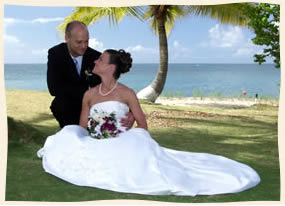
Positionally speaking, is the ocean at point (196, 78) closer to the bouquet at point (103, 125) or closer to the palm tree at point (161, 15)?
the palm tree at point (161, 15)

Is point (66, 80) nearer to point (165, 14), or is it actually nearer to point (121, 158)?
point (121, 158)

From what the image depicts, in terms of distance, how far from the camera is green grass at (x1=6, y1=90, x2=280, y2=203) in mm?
2977

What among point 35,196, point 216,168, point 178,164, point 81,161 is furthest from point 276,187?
point 35,196

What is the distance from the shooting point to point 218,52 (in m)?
4.46

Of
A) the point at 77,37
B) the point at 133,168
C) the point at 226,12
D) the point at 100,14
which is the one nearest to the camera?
the point at 133,168

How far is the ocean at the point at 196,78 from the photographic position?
12.9 ft

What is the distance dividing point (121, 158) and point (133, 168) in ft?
0.36

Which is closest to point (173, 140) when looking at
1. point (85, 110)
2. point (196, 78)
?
point (196, 78)

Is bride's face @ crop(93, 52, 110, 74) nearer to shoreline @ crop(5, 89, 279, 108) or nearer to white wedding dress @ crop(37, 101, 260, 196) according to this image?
white wedding dress @ crop(37, 101, 260, 196)

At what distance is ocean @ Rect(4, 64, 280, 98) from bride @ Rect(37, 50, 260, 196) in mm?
622

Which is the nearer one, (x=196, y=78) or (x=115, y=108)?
(x=115, y=108)

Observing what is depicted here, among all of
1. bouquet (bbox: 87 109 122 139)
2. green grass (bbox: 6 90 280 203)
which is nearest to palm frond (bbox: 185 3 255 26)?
green grass (bbox: 6 90 280 203)

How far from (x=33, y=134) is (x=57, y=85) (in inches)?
21.2

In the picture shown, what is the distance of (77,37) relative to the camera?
12.0 feet
